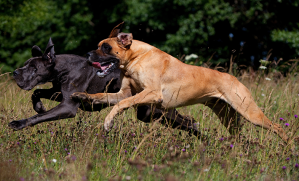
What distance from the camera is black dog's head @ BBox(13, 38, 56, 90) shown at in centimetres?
457

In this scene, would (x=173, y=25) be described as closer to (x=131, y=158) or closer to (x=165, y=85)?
(x=165, y=85)

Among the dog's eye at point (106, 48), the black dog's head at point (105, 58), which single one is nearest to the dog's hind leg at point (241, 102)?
the black dog's head at point (105, 58)

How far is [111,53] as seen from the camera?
14.9ft

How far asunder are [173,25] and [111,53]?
10.0m

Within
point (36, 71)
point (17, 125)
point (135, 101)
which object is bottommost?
point (17, 125)

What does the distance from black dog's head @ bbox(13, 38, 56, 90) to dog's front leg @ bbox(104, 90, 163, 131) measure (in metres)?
1.19

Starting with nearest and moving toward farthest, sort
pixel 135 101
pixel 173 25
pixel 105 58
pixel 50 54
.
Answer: pixel 135 101 → pixel 105 58 → pixel 50 54 → pixel 173 25

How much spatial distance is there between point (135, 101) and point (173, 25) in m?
10.4

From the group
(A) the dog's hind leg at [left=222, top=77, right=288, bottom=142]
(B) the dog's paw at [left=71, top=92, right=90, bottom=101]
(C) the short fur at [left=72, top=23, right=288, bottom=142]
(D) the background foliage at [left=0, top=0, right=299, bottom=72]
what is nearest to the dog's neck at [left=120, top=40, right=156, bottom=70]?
(C) the short fur at [left=72, top=23, right=288, bottom=142]

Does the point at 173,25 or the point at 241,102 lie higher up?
the point at 241,102

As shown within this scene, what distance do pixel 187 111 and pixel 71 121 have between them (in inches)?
95.5

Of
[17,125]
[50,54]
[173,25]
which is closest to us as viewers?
[17,125]

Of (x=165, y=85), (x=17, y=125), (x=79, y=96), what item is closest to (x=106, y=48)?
(x=79, y=96)

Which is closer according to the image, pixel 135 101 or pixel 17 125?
pixel 17 125
